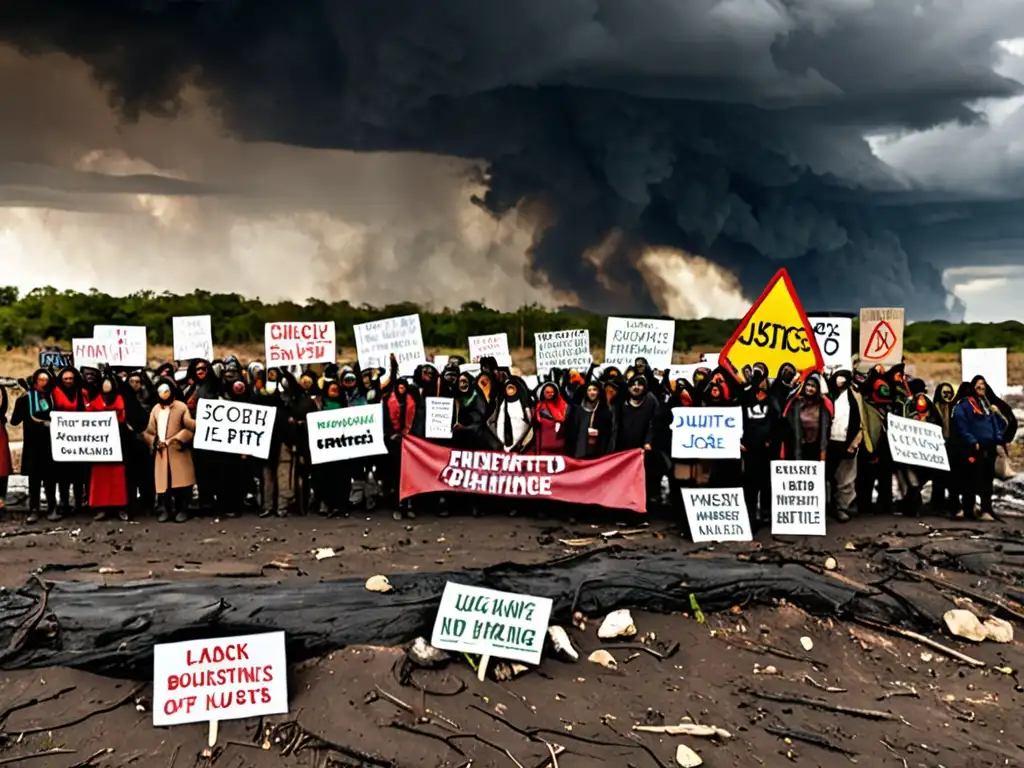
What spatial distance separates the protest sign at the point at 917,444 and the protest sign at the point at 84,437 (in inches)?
387

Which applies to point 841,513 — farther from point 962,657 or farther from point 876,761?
point 876,761

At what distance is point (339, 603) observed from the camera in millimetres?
8078

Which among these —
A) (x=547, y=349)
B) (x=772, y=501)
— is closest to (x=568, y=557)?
(x=772, y=501)

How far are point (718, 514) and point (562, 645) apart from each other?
11.1 feet

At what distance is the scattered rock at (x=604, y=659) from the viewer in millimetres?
7918

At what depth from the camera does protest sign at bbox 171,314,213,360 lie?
1524 centimetres

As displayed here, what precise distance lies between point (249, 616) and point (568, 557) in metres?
3.25

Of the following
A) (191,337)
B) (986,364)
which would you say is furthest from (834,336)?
(191,337)

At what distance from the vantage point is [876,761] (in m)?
6.80

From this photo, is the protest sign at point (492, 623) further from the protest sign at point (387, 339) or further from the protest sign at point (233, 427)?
the protest sign at point (387, 339)

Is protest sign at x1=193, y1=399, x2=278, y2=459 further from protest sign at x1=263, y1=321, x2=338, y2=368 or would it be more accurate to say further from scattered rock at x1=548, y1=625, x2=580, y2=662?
scattered rock at x1=548, y1=625, x2=580, y2=662

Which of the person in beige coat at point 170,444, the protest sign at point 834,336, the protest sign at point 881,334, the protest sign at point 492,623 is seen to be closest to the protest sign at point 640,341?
the protest sign at point 834,336

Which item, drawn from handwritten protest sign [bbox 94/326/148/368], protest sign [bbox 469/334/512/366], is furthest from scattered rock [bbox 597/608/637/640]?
handwritten protest sign [bbox 94/326/148/368]

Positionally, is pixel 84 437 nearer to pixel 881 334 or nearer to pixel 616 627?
pixel 616 627
